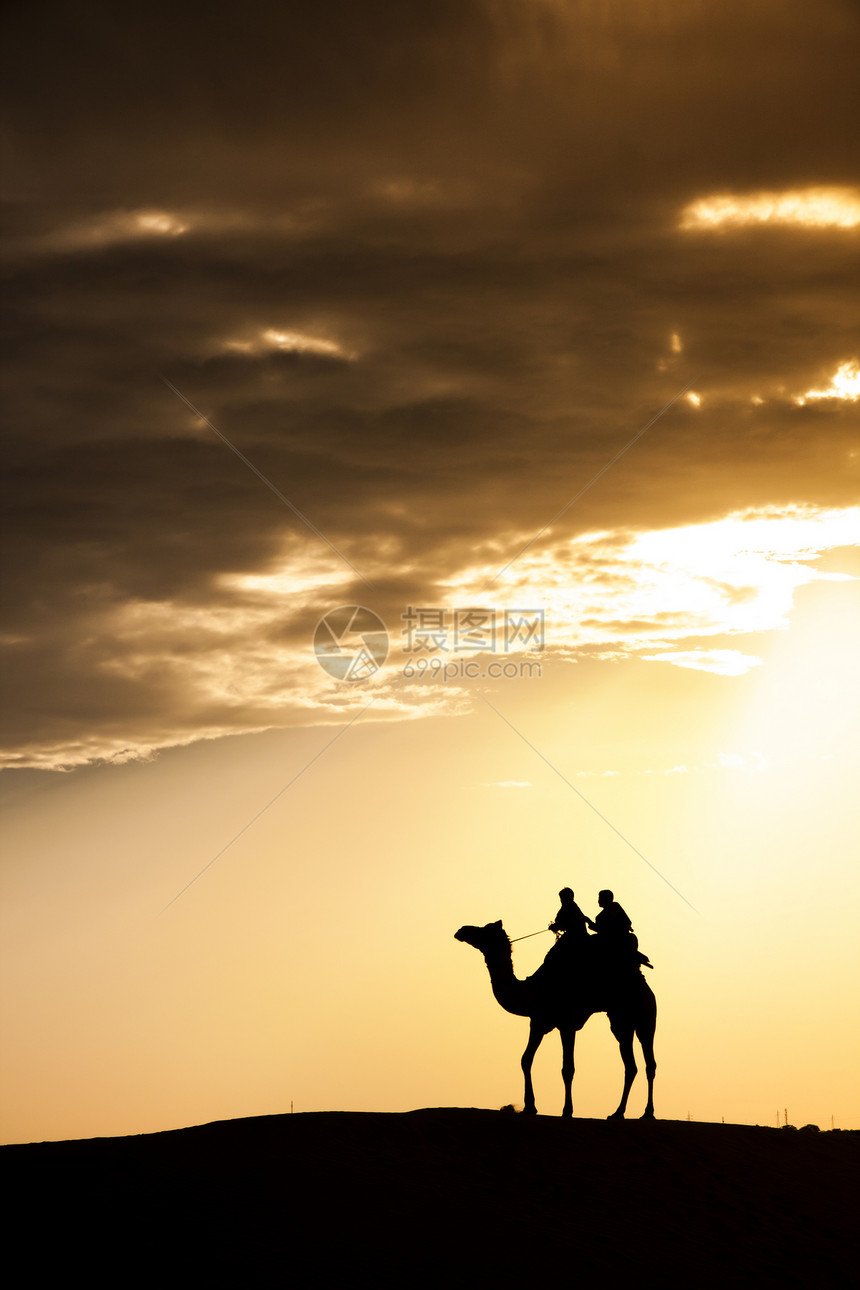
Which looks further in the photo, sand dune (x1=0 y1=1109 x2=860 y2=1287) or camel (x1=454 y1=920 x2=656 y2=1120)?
camel (x1=454 y1=920 x2=656 y2=1120)

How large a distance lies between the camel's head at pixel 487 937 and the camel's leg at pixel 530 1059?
51.2 inches

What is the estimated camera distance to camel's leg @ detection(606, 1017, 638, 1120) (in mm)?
20130

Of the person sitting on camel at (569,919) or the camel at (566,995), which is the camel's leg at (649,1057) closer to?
the camel at (566,995)

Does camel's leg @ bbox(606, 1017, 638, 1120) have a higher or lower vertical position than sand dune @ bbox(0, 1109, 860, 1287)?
higher

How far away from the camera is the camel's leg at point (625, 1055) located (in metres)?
20.1

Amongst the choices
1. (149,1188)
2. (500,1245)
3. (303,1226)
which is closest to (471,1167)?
(500,1245)

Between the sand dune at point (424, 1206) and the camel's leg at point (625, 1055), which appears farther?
the camel's leg at point (625, 1055)

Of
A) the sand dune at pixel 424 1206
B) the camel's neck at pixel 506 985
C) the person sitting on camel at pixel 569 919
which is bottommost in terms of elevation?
the sand dune at pixel 424 1206

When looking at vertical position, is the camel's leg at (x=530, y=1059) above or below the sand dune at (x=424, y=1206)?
above

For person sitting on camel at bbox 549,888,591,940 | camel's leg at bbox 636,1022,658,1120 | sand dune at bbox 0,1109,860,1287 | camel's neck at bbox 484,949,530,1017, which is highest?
person sitting on camel at bbox 549,888,591,940

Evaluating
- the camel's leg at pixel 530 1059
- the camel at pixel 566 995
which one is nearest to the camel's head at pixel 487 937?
the camel at pixel 566 995

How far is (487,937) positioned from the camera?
20188 millimetres

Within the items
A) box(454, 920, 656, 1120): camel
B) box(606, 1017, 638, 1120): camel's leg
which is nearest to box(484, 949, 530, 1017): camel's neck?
box(454, 920, 656, 1120): camel

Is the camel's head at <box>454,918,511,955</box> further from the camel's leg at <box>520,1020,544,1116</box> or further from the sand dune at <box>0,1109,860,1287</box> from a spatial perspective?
the sand dune at <box>0,1109,860,1287</box>
